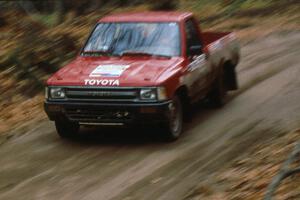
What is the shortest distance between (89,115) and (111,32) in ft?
6.11

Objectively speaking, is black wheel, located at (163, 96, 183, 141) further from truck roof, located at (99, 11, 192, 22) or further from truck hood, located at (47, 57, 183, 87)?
truck roof, located at (99, 11, 192, 22)

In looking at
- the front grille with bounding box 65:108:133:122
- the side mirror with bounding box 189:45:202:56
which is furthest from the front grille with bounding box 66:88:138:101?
the side mirror with bounding box 189:45:202:56

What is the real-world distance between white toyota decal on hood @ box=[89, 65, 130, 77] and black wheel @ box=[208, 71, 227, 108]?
8.31 ft

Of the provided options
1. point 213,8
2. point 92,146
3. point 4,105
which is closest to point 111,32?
point 92,146

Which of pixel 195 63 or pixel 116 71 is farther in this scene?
pixel 195 63

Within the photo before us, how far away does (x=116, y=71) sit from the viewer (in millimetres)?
9633

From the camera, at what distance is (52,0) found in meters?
25.6

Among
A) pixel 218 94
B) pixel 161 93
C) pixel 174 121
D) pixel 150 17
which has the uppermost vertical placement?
pixel 150 17

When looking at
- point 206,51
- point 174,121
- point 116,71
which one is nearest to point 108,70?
point 116,71

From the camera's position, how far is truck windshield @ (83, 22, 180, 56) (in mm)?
10398

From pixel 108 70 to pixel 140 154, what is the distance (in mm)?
1308

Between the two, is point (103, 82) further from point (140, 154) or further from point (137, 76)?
point (140, 154)

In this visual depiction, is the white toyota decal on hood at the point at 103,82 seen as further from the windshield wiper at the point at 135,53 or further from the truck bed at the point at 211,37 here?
the truck bed at the point at 211,37

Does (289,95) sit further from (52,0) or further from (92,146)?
(52,0)
